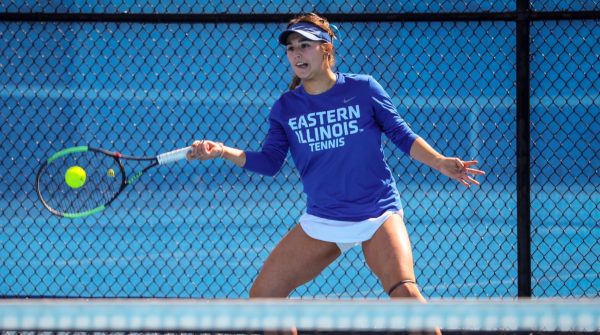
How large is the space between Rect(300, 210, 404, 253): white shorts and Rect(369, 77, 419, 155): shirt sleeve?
0.30 m

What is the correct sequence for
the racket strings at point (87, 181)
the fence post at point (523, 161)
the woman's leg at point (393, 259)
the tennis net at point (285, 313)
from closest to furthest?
the tennis net at point (285, 313), the woman's leg at point (393, 259), the fence post at point (523, 161), the racket strings at point (87, 181)

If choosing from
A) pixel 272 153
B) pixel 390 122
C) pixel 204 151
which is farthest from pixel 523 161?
pixel 204 151

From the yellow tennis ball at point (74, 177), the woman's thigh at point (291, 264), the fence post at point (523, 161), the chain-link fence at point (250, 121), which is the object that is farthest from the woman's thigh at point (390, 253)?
the chain-link fence at point (250, 121)

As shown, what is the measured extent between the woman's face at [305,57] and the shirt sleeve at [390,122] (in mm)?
234

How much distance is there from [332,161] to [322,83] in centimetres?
34

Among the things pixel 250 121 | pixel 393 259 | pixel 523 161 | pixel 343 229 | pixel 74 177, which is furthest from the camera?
pixel 250 121

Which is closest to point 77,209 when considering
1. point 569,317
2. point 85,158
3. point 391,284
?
point 85,158

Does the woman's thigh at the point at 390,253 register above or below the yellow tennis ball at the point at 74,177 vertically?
below

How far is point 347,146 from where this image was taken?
141 inches

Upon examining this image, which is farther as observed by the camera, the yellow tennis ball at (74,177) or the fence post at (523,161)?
the fence post at (523,161)

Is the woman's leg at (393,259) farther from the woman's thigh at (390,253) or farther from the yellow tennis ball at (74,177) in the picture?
the yellow tennis ball at (74,177)

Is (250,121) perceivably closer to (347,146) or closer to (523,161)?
(523,161)

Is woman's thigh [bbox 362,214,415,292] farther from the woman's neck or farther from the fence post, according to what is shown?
the fence post

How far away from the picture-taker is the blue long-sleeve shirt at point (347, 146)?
11.7 feet
